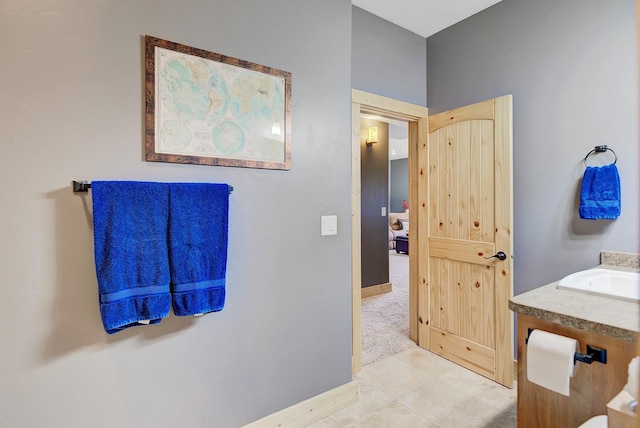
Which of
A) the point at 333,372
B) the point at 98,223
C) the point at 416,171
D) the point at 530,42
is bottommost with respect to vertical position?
the point at 333,372

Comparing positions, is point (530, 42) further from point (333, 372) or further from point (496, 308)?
point (333, 372)

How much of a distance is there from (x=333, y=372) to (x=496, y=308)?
4.12 feet

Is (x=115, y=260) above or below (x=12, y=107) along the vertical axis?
below

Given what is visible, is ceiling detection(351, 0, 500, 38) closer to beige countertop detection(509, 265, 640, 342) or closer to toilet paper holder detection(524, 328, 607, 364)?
beige countertop detection(509, 265, 640, 342)

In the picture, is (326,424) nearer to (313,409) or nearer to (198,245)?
(313,409)

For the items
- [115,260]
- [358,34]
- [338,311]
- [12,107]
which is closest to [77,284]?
[115,260]

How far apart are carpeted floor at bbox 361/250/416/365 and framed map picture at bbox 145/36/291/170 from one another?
1899 millimetres

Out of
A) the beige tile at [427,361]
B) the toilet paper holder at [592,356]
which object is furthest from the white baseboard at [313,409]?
the toilet paper holder at [592,356]

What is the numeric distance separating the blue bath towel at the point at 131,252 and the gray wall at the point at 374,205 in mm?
3204

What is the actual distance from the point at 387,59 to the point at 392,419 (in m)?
2.54

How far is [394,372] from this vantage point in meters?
2.38

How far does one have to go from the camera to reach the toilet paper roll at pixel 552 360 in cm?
108

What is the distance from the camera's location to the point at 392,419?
6.08 ft

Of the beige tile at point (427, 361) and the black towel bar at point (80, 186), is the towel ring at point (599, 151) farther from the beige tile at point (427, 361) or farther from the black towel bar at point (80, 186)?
the black towel bar at point (80, 186)
